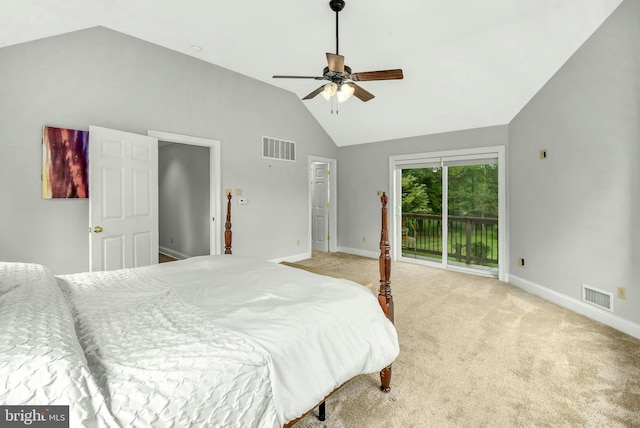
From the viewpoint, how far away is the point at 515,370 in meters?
2.19

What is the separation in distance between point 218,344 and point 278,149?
4532mm

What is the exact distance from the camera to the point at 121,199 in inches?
132

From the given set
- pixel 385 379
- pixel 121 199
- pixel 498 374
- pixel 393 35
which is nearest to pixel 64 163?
pixel 121 199

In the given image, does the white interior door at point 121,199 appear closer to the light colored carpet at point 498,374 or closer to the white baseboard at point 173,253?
the white baseboard at point 173,253

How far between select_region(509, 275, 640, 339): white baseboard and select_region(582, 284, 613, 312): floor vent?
0.05 metres

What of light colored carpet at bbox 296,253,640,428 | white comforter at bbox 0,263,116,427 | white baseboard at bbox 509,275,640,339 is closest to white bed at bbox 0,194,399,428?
white comforter at bbox 0,263,116,427

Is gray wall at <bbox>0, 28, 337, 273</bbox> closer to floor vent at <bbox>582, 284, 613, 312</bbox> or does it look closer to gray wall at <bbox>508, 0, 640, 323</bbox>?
gray wall at <bbox>508, 0, 640, 323</bbox>

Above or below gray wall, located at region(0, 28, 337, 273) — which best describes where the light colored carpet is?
below

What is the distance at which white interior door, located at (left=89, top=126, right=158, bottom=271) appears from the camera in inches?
124

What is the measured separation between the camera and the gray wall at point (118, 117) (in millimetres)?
2828

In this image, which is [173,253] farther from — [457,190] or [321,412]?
[457,190]

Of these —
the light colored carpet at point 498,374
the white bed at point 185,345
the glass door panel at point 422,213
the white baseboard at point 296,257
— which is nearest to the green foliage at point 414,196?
the glass door panel at point 422,213

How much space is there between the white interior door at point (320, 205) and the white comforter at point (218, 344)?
470 cm

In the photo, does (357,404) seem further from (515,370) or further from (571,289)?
(571,289)
